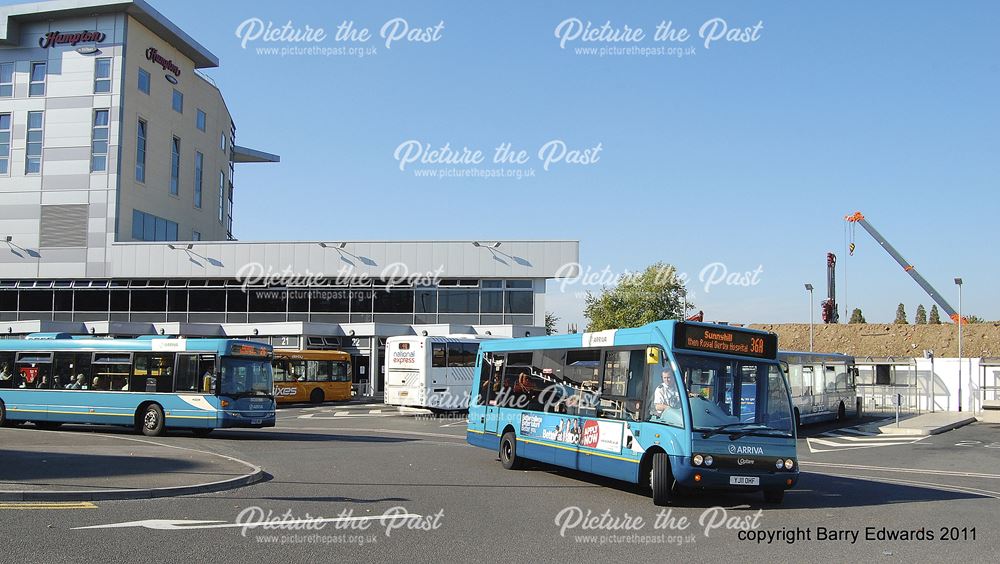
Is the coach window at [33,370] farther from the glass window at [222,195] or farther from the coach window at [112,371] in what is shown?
the glass window at [222,195]

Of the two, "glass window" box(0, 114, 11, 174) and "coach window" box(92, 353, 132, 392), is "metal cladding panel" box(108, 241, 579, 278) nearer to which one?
"glass window" box(0, 114, 11, 174)

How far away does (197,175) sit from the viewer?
63.6 meters

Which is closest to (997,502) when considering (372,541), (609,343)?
(609,343)

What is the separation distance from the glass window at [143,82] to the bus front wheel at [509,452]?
46.5 metres

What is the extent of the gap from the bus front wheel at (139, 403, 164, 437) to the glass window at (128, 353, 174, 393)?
47cm

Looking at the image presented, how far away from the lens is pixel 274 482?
14.3m

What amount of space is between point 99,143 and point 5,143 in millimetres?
6162

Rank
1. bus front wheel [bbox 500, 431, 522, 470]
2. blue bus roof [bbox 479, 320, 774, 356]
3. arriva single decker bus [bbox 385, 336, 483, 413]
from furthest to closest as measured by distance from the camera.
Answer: arriva single decker bus [bbox 385, 336, 483, 413] → bus front wheel [bbox 500, 431, 522, 470] → blue bus roof [bbox 479, 320, 774, 356]

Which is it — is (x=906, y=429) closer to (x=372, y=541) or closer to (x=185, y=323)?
(x=372, y=541)

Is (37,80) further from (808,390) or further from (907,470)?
(907,470)

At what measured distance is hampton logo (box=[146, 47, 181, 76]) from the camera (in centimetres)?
5616

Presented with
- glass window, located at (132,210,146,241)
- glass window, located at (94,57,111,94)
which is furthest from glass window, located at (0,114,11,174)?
glass window, located at (132,210,146,241)

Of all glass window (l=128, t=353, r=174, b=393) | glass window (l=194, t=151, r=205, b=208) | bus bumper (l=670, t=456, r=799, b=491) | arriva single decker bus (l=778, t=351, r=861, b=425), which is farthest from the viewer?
glass window (l=194, t=151, r=205, b=208)

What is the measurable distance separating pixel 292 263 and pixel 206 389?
32.3 m
